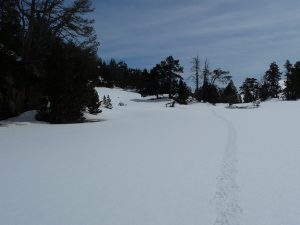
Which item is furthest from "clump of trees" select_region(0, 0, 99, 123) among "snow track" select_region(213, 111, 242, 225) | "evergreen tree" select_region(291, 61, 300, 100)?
"evergreen tree" select_region(291, 61, 300, 100)

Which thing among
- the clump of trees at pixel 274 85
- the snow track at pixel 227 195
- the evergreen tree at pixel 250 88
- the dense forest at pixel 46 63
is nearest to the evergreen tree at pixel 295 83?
the clump of trees at pixel 274 85

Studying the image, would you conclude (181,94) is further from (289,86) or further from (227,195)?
(227,195)

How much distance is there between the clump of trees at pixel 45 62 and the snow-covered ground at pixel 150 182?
358 inches

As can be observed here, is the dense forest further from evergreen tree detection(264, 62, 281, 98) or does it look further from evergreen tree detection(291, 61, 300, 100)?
evergreen tree detection(264, 62, 281, 98)

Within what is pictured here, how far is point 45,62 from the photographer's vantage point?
23984mm

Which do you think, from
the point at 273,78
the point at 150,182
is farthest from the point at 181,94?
the point at 150,182

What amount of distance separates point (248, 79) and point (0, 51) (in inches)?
3579

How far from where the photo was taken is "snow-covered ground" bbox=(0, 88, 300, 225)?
590 centimetres

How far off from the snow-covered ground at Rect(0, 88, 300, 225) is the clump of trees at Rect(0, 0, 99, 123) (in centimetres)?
910

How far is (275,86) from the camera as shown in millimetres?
91562

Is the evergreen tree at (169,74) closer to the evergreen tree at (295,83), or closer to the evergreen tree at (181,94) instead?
the evergreen tree at (181,94)

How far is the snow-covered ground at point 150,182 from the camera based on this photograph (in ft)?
19.4

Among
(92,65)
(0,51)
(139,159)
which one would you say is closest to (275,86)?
(92,65)

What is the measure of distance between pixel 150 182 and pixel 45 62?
18.0 m
